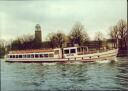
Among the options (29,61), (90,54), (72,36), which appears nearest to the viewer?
(90,54)

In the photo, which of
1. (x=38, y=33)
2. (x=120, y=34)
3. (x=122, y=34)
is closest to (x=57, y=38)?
(x=38, y=33)

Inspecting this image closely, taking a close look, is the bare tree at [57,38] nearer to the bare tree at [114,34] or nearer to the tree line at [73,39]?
the tree line at [73,39]

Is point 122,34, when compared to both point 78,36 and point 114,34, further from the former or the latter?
point 78,36

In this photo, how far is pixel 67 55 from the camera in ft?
78.9

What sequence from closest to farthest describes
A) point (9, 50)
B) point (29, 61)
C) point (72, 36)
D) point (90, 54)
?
point (90, 54)
point (29, 61)
point (72, 36)
point (9, 50)

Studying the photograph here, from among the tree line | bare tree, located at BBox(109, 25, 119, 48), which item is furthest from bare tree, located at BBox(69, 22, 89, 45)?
bare tree, located at BBox(109, 25, 119, 48)

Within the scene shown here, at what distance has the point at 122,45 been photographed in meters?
24.6

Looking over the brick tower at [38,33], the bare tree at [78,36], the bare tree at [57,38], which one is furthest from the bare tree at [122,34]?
the brick tower at [38,33]

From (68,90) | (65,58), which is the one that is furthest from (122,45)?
(68,90)

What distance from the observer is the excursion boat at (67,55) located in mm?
22703

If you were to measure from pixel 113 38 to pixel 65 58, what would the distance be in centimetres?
643

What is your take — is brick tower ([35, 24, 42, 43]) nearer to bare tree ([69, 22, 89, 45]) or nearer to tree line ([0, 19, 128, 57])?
tree line ([0, 19, 128, 57])

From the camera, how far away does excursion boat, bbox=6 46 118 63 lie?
22703 millimetres

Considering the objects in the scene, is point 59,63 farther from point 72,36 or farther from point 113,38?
point 113,38
